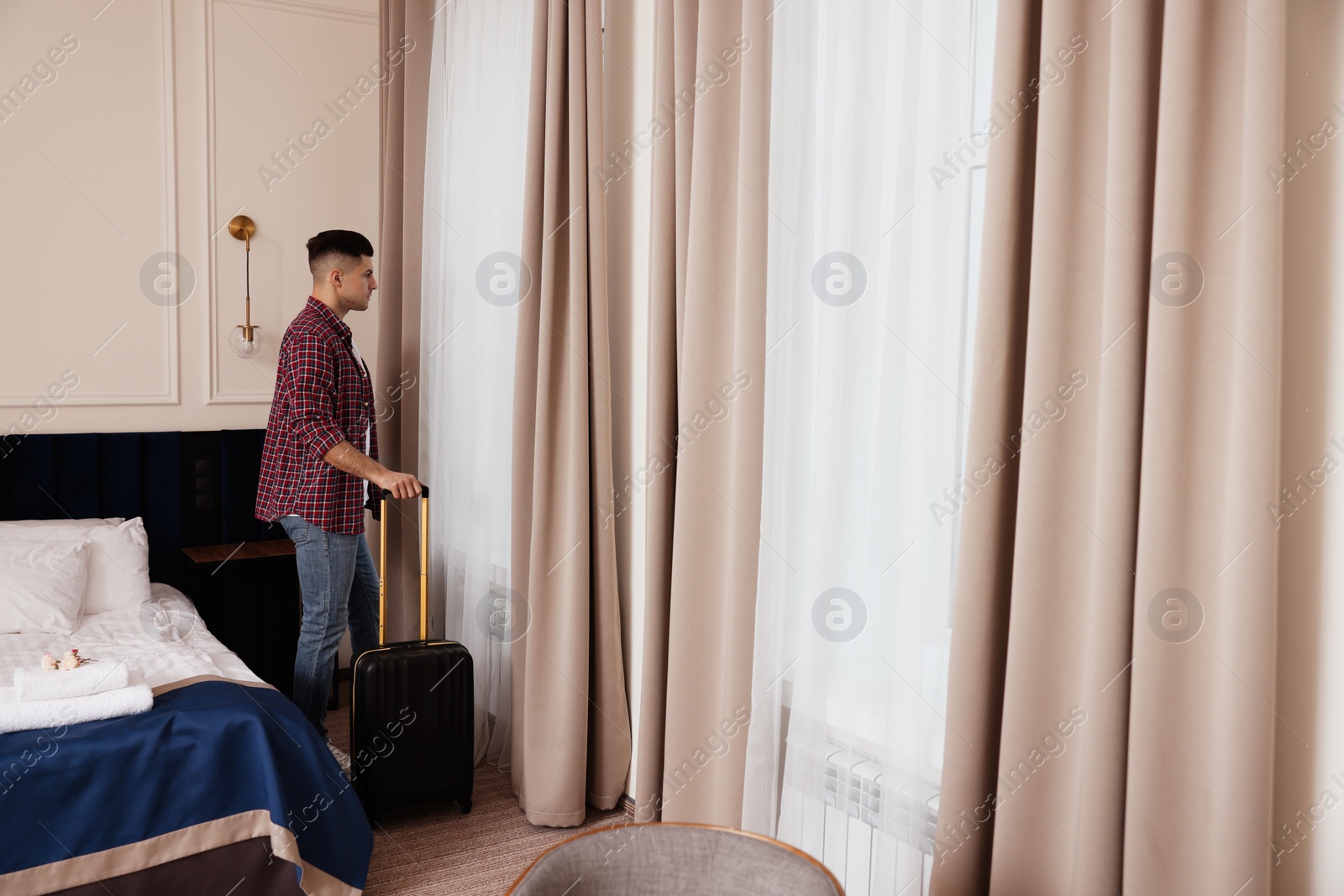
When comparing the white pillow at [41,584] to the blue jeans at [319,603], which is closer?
the white pillow at [41,584]

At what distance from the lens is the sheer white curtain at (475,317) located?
3.16m

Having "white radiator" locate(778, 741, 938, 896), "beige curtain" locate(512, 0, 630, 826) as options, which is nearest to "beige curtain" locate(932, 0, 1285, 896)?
"white radiator" locate(778, 741, 938, 896)

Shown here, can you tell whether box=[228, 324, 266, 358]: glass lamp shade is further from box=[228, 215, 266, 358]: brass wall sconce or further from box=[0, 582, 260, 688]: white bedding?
box=[0, 582, 260, 688]: white bedding

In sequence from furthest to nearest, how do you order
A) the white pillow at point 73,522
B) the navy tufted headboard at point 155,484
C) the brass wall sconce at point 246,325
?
the brass wall sconce at point 246,325, the navy tufted headboard at point 155,484, the white pillow at point 73,522

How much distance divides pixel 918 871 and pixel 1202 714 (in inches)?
28.3

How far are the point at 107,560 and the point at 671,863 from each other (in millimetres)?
2697

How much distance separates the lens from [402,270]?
3771 mm

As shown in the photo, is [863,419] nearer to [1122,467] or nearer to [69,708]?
[1122,467]

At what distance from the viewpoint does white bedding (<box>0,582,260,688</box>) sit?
2527 millimetres

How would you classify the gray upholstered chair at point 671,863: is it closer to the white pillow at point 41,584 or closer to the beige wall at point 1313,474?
the beige wall at point 1313,474

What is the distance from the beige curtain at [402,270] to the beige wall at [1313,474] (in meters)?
3.00

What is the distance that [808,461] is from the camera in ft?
6.58

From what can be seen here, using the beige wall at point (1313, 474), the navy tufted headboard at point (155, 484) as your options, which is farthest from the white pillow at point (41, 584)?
the beige wall at point (1313, 474)

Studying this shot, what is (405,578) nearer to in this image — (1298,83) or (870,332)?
(870,332)
